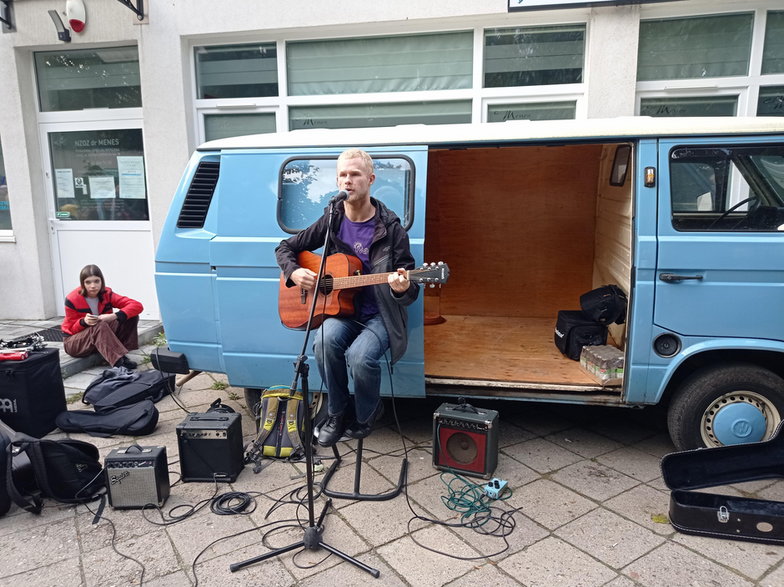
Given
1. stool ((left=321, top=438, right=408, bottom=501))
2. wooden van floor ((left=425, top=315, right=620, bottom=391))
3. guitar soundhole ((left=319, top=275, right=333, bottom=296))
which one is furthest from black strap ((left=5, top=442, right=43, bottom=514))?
wooden van floor ((left=425, top=315, right=620, bottom=391))

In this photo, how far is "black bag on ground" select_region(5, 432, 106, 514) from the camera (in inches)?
130

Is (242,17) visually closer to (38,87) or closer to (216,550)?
(38,87)

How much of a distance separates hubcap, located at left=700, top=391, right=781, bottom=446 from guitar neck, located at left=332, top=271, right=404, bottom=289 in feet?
7.63

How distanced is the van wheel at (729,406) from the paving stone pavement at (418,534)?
0.33 meters

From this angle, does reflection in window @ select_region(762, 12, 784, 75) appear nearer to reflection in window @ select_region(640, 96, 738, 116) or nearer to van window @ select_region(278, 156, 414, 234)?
reflection in window @ select_region(640, 96, 738, 116)

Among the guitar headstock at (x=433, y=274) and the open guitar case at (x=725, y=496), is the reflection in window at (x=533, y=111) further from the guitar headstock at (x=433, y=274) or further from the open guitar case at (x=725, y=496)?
the open guitar case at (x=725, y=496)

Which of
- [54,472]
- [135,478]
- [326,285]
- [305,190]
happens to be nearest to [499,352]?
[326,285]

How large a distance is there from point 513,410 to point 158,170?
5.52m

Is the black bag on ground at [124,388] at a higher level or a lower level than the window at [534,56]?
lower

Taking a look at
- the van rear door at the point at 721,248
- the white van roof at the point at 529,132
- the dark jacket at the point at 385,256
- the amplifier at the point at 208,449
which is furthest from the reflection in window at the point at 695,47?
the amplifier at the point at 208,449

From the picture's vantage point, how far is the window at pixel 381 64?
6.73 meters

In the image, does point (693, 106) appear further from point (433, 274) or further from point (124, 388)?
point (124, 388)

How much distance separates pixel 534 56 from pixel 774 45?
2597 mm

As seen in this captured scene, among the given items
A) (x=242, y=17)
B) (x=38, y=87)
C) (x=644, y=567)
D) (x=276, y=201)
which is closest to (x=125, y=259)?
(x=38, y=87)
